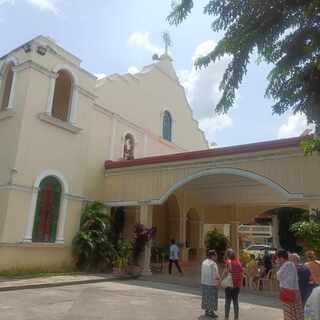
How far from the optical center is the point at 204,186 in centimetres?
1906

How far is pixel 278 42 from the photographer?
450 centimetres

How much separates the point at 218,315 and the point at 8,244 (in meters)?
7.83

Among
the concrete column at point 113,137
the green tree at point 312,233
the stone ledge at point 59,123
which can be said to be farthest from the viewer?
the concrete column at point 113,137

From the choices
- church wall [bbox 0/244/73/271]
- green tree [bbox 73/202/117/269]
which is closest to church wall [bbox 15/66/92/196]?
green tree [bbox 73/202/117/269]

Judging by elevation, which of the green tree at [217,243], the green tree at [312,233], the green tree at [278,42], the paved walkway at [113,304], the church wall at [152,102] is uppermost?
the church wall at [152,102]

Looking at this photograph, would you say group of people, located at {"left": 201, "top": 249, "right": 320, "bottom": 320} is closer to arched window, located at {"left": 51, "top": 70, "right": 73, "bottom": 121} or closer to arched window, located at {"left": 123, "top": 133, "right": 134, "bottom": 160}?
arched window, located at {"left": 51, "top": 70, "right": 73, "bottom": 121}

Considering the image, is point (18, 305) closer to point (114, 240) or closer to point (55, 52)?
point (114, 240)

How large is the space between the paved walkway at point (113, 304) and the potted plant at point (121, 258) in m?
2.54

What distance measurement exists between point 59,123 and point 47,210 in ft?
11.6

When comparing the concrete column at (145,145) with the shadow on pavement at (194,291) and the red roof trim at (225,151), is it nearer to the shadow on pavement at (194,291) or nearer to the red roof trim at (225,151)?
the red roof trim at (225,151)

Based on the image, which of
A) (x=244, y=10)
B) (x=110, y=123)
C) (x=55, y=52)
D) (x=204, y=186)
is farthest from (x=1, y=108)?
(x=244, y=10)

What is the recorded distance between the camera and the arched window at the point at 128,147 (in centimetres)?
1878

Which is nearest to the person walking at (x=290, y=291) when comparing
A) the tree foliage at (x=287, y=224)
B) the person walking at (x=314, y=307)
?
the person walking at (x=314, y=307)

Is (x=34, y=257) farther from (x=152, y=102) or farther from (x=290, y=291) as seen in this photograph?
(x=152, y=102)
